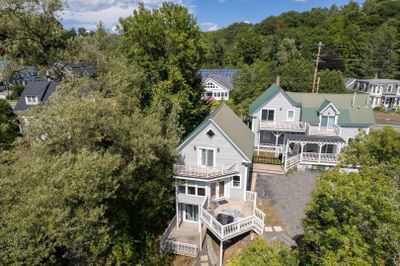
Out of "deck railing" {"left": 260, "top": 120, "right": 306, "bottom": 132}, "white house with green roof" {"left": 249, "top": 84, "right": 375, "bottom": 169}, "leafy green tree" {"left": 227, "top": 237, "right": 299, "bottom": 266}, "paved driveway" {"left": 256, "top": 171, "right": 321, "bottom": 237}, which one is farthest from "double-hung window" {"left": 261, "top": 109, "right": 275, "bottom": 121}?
"leafy green tree" {"left": 227, "top": 237, "right": 299, "bottom": 266}

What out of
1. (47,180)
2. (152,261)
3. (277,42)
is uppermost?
(277,42)

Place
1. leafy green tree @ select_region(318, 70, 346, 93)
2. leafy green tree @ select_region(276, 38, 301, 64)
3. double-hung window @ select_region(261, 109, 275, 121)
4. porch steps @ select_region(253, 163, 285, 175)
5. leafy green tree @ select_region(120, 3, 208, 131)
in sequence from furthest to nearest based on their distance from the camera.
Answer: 1. leafy green tree @ select_region(276, 38, 301, 64)
2. leafy green tree @ select_region(318, 70, 346, 93)
3. double-hung window @ select_region(261, 109, 275, 121)
4. porch steps @ select_region(253, 163, 285, 175)
5. leafy green tree @ select_region(120, 3, 208, 131)

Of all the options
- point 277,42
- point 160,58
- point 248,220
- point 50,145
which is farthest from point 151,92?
point 277,42

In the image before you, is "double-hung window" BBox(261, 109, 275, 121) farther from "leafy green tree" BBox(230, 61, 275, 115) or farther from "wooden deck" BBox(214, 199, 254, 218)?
"leafy green tree" BBox(230, 61, 275, 115)

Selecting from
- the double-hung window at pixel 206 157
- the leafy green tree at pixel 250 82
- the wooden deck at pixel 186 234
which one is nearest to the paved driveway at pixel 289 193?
the double-hung window at pixel 206 157

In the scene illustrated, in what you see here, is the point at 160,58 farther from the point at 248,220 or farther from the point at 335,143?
the point at 335,143

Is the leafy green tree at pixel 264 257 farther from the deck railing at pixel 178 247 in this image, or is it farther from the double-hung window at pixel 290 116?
the double-hung window at pixel 290 116

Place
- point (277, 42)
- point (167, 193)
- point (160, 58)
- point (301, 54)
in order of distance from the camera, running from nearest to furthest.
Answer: point (167, 193) → point (160, 58) → point (301, 54) → point (277, 42)
